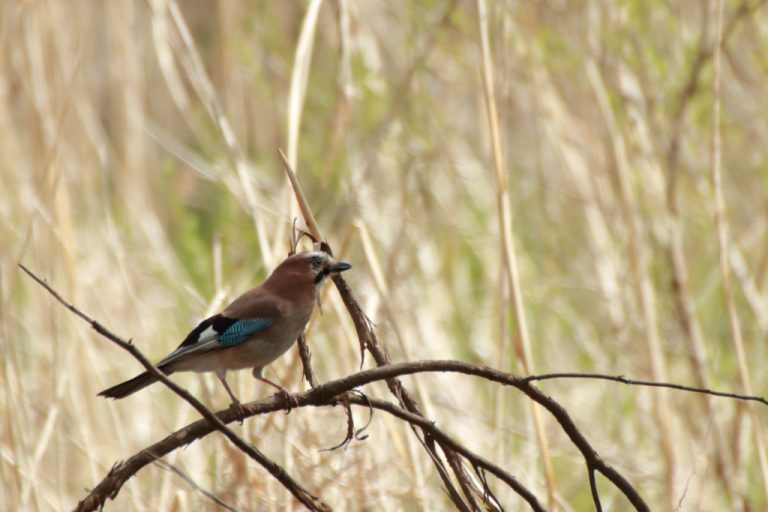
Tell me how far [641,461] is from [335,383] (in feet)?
8.61

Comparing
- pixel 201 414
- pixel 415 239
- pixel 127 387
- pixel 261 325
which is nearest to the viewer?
pixel 201 414

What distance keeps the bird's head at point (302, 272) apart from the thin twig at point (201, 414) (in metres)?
0.62

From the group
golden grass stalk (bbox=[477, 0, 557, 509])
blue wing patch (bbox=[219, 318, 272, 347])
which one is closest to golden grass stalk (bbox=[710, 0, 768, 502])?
golden grass stalk (bbox=[477, 0, 557, 509])

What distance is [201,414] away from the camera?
145 cm

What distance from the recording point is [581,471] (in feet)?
12.7

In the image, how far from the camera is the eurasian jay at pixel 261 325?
208 cm

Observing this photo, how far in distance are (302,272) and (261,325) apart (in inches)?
5.7

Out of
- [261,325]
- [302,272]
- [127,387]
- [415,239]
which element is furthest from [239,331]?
[415,239]

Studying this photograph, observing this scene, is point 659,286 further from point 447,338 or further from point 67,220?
point 67,220

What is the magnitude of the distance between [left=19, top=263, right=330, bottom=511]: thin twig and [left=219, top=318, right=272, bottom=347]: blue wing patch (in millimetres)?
582

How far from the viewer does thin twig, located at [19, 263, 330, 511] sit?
1284 millimetres

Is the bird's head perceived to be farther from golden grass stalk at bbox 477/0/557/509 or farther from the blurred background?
golden grass stalk at bbox 477/0/557/509

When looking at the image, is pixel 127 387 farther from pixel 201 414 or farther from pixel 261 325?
pixel 201 414

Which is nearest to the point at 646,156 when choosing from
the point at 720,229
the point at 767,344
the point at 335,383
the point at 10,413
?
the point at 767,344
